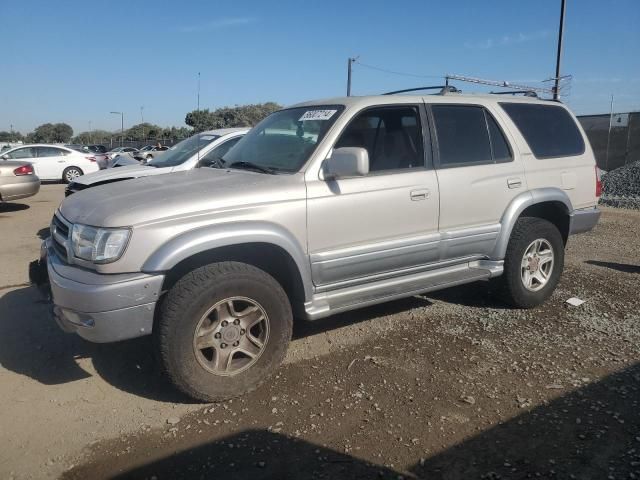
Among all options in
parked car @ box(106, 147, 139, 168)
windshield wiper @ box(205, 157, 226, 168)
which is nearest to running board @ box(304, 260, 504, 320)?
windshield wiper @ box(205, 157, 226, 168)

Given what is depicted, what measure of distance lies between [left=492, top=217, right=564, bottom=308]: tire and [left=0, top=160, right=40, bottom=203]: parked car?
9.89 m

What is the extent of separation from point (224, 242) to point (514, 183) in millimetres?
2703

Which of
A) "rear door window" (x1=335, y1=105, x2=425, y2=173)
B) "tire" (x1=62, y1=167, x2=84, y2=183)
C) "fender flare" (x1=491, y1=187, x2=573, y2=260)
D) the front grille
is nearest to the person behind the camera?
the front grille

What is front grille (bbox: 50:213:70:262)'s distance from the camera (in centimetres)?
338

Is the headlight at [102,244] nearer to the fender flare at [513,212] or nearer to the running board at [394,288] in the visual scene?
the running board at [394,288]

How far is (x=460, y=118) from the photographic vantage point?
447 centimetres

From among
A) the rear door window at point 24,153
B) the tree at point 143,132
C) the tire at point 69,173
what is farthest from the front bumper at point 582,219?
the tree at point 143,132

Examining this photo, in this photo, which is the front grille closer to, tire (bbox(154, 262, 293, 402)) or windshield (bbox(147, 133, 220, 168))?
tire (bbox(154, 262, 293, 402))

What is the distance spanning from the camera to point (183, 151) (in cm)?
811

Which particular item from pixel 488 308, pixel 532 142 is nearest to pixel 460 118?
pixel 532 142

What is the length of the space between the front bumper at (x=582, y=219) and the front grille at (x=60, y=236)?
14.3 ft

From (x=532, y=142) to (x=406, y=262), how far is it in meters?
1.84

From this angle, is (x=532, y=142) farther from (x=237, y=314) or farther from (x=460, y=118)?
(x=237, y=314)

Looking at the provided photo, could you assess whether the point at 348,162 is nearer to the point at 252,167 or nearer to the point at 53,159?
the point at 252,167
